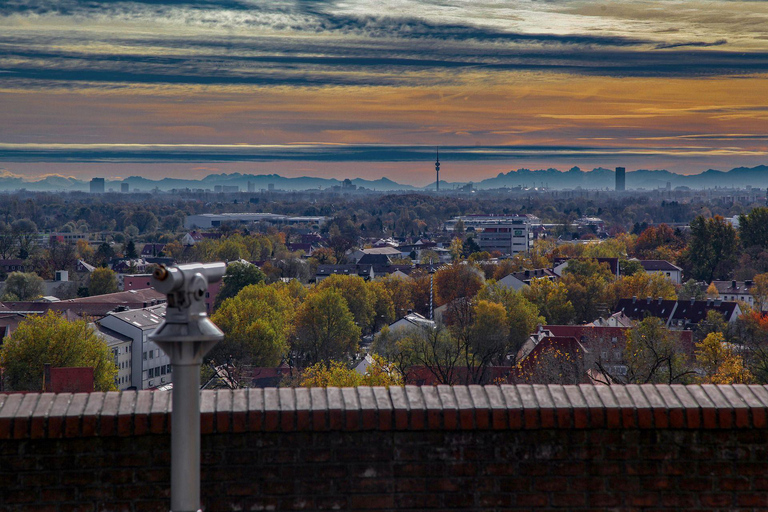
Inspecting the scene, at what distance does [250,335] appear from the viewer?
50062 millimetres

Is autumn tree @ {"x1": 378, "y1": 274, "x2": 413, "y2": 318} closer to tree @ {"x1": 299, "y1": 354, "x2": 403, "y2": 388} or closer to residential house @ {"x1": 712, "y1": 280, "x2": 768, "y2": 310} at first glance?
residential house @ {"x1": 712, "y1": 280, "x2": 768, "y2": 310}

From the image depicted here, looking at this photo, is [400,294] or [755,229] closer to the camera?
[400,294]

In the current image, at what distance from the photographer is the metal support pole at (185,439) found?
4477 mm

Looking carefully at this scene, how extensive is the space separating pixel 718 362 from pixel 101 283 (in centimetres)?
5626

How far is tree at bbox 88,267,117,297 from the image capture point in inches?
3238

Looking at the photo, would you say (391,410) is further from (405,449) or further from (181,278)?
(181,278)

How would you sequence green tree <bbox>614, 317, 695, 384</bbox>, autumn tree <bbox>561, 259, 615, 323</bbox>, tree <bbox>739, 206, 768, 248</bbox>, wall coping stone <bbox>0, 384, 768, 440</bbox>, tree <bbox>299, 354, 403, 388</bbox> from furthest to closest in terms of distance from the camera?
tree <bbox>739, 206, 768, 248</bbox>, autumn tree <bbox>561, 259, 615, 323</bbox>, green tree <bbox>614, 317, 695, 384</bbox>, tree <bbox>299, 354, 403, 388</bbox>, wall coping stone <bbox>0, 384, 768, 440</bbox>

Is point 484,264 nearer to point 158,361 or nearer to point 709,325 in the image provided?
point 709,325

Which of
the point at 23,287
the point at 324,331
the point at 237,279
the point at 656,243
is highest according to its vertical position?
the point at 324,331

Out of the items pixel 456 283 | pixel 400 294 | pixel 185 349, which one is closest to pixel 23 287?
pixel 400 294

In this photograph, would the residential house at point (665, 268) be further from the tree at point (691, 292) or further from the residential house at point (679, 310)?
the residential house at point (679, 310)

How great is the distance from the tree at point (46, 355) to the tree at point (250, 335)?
6.67m

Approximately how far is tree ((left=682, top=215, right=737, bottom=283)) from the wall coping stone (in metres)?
97.8

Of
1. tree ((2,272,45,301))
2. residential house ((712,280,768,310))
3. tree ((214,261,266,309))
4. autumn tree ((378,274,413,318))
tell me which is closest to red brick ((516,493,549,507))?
tree ((214,261,266,309))
